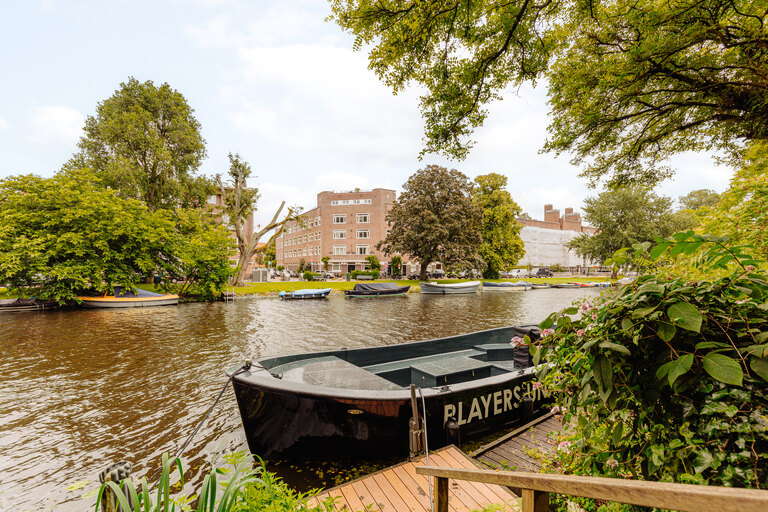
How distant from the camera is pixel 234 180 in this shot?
29.8 metres

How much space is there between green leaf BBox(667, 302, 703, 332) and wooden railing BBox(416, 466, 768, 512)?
81 cm

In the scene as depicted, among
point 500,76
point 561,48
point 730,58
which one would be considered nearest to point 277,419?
point 500,76

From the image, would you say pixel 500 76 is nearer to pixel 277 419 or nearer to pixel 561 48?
pixel 561 48

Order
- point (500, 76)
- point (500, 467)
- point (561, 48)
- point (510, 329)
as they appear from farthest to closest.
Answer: point (510, 329)
point (561, 48)
point (500, 76)
point (500, 467)

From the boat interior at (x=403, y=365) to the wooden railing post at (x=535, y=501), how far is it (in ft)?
10.9

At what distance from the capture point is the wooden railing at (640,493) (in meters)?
0.63

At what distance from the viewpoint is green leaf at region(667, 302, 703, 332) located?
1.33 metres

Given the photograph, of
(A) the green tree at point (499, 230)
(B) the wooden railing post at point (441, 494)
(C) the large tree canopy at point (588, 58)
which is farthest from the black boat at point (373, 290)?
(B) the wooden railing post at point (441, 494)

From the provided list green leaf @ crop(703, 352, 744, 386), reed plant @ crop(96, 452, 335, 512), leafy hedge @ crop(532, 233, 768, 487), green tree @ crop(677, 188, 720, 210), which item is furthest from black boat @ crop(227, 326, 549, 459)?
green tree @ crop(677, 188, 720, 210)

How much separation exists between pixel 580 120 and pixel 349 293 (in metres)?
22.0

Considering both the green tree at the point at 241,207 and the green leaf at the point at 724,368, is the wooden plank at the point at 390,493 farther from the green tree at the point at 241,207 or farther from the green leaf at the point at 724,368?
the green tree at the point at 241,207

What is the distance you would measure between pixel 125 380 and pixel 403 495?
25.0ft

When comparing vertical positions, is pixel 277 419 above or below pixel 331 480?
above

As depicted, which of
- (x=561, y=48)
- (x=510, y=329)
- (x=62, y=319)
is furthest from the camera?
(x=62, y=319)
